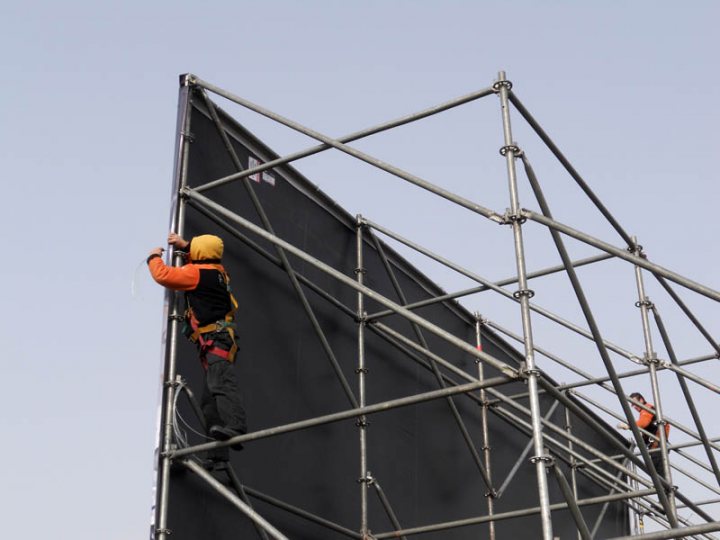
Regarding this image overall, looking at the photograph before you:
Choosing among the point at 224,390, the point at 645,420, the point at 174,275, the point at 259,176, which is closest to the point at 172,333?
the point at 174,275

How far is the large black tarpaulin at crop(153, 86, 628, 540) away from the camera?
893cm

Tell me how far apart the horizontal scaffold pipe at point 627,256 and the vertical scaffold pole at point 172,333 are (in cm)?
272

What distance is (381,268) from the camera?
38.3 ft

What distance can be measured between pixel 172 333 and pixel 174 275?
49 centimetres

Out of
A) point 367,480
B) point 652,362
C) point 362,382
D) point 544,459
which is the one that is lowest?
point 544,459

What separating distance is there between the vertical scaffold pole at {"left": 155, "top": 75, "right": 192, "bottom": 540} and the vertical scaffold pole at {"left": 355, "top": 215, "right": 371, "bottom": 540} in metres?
1.58

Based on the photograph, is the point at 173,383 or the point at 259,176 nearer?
the point at 173,383

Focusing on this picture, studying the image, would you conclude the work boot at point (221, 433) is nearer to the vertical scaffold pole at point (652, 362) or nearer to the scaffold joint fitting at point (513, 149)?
the scaffold joint fitting at point (513, 149)

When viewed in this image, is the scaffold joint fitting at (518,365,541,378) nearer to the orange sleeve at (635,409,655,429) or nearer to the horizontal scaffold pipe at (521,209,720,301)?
the horizontal scaffold pipe at (521,209,720,301)

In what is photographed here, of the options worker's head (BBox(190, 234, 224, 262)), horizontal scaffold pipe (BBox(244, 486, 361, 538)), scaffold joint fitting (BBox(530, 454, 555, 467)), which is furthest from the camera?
horizontal scaffold pipe (BBox(244, 486, 361, 538))

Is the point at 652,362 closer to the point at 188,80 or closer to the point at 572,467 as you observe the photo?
the point at 572,467

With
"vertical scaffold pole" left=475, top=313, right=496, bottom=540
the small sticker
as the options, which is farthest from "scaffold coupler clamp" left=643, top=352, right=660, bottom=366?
the small sticker

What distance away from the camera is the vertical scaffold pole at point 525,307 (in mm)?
6996

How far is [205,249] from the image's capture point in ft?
27.8
